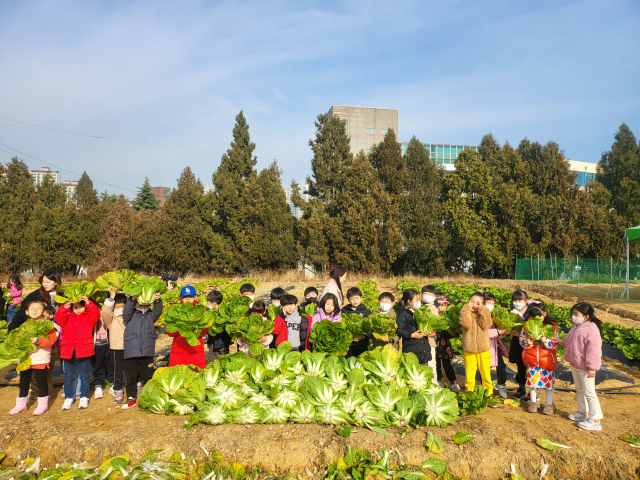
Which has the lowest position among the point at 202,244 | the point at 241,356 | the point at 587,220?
the point at 241,356

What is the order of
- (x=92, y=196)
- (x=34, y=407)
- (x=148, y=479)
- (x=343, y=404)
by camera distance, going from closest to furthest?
(x=148, y=479) → (x=343, y=404) → (x=34, y=407) → (x=92, y=196)

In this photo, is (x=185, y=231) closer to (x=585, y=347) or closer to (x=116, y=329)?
(x=116, y=329)

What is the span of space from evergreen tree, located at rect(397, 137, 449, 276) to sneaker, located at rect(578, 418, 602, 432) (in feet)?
65.7

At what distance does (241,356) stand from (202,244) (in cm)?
2096

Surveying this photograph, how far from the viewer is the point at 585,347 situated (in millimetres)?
4355

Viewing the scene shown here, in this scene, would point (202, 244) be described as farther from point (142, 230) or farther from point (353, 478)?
point (353, 478)

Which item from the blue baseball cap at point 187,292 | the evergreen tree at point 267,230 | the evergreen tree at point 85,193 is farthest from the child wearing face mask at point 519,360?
the evergreen tree at point 85,193

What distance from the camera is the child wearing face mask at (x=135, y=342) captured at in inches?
198

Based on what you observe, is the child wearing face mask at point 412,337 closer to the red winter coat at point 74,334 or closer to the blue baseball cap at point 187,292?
the blue baseball cap at point 187,292

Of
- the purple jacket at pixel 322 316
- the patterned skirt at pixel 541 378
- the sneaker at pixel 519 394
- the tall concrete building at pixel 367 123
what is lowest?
the sneaker at pixel 519 394

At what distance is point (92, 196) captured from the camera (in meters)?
37.2

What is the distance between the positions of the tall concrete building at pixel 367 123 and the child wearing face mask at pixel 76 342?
40.9 metres

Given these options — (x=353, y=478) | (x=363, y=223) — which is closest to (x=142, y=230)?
(x=363, y=223)

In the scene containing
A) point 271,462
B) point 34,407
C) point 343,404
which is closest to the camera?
point 271,462
